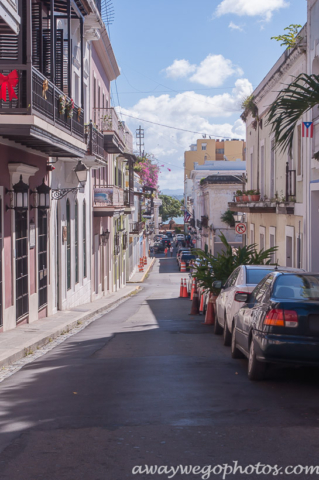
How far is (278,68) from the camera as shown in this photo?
20453mm

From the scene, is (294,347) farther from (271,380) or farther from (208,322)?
(208,322)

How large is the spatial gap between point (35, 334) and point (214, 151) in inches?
3984

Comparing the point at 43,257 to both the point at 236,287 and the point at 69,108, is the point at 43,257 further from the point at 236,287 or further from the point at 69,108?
the point at 236,287

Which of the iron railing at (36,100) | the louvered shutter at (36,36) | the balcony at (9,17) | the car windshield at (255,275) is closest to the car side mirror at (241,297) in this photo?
the car windshield at (255,275)

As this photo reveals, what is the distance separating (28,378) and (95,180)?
18.5 metres

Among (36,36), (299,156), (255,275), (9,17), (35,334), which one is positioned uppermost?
(36,36)

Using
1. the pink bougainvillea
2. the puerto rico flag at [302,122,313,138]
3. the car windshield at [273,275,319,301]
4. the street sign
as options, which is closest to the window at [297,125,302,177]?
the puerto rico flag at [302,122,313,138]

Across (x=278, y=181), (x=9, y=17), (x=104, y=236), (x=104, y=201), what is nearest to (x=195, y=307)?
(x=278, y=181)

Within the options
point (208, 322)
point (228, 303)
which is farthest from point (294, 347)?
point (208, 322)

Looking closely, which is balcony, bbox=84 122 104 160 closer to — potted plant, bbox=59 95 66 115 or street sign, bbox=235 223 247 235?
potted plant, bbox=59 95 66 115

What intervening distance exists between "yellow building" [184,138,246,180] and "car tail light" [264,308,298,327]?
9206 cm

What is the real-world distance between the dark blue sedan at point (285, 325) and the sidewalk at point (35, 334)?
391 cm

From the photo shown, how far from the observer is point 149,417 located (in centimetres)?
584

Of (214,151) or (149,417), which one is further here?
(214,151)
